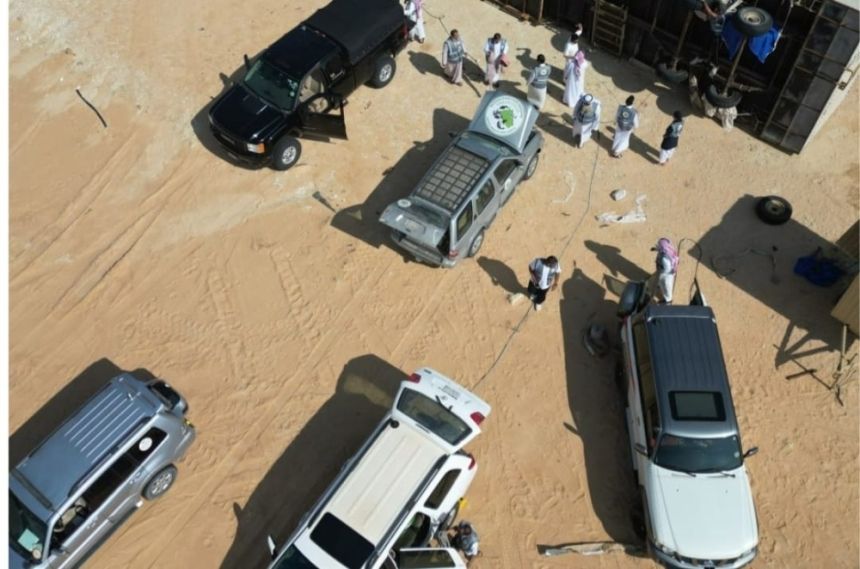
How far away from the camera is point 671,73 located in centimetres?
1650

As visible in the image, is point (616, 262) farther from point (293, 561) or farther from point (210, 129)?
point (210, 129)

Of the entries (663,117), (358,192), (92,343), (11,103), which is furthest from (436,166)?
(11,103)

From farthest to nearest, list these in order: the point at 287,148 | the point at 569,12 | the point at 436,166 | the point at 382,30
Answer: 1. the point at 569,12
2. the point at 382,30
3. the point at 287,148
4. the point at 436,166

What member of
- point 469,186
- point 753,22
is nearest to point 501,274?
point 469,186

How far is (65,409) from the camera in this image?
→ 12.8 meters

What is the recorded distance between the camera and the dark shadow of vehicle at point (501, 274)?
1403 centimetres

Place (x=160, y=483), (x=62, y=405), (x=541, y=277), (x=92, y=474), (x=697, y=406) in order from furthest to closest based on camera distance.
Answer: (x=541, y=277) → (x=62, y=405) → (x=160, y=483) → (x=697, y=406) → (x=92, y=474)

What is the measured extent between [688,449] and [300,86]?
9892 mm

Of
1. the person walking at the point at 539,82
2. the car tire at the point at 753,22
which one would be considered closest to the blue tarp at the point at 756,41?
the car tire at the point at 753,22

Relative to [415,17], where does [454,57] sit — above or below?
below

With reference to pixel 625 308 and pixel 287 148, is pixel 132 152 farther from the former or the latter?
pixel 625 308

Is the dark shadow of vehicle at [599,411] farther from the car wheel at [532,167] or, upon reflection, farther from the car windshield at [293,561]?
the car windshield at [293,561]

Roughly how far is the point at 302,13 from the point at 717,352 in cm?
1269

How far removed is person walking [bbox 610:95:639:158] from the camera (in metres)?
15.0
